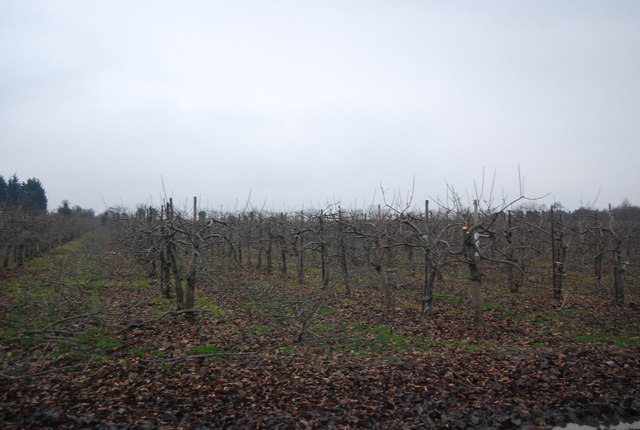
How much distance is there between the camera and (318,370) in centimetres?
617

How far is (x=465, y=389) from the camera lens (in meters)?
5.56

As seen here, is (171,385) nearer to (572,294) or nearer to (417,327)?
(417,327)

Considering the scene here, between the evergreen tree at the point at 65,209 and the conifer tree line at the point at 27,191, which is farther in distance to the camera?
the evergreen tree at the point at 65,209

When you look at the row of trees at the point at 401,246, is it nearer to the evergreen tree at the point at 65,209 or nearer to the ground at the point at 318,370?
the ground at the point at 318,370

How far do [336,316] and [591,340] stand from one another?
5.58m

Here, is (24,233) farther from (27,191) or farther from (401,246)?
(27,191)

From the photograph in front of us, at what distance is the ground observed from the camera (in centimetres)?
486

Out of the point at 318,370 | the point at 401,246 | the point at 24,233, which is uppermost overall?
the point at 24,233

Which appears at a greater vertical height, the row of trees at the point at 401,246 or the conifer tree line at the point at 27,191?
the conifer tree line at the point at 27,191

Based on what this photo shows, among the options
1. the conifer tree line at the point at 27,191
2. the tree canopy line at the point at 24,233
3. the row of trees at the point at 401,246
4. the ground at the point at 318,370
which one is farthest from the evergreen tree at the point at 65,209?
the ground at the point at 318,370

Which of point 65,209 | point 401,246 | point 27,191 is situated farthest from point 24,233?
point 65,209

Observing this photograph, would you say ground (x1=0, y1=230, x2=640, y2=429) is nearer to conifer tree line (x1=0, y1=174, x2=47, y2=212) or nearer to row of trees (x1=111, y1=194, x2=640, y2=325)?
row of trees (x1=111, y1=194, x2=640, y2=325)

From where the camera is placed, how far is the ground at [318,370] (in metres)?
4.86

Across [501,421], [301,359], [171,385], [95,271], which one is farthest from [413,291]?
[95,271]
